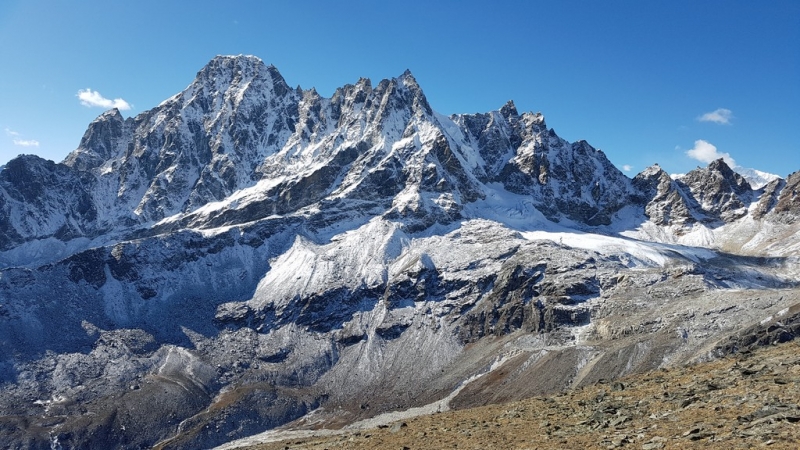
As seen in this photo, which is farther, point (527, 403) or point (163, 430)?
point (163, 430)

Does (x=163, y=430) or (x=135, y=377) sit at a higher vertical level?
(x=135, y=377)

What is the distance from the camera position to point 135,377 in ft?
609

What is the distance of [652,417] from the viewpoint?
34.9 meters

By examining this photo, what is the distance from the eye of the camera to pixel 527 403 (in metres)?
52.9

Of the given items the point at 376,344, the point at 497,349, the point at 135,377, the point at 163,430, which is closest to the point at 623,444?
the point at 497,349

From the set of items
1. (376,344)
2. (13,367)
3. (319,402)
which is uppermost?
(13,367)

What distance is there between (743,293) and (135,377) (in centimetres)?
17859

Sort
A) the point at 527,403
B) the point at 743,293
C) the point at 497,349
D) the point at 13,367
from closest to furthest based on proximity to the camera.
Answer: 1. the point at 527,403
2. the point at 743,293
3. the point at 497,349
4. the point at 13,367

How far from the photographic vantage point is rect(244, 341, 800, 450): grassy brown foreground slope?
94.5 feet

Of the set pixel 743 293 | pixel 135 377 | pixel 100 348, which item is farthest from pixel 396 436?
pixel 100 348

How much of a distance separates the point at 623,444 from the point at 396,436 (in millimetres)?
22851

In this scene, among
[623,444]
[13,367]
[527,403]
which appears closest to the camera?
[623,444]

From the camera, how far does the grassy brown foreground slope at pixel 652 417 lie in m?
28.8

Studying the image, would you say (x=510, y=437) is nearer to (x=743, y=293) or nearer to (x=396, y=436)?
(x=396, y=436)
